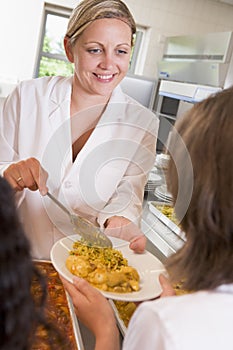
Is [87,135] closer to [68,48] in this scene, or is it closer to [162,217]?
[68,48]

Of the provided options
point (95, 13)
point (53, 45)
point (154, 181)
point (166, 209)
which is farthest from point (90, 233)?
point (53, 45)

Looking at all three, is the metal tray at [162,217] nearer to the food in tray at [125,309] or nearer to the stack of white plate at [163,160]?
the stack of white plate at [163,160]

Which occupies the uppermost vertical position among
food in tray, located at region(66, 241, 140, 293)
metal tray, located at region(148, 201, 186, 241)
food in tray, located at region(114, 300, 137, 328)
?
food in tray, located at region(66, 241, 140, 293)

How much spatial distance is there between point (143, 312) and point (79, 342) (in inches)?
11.6

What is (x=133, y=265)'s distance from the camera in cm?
113

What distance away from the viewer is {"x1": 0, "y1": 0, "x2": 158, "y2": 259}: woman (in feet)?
4.06

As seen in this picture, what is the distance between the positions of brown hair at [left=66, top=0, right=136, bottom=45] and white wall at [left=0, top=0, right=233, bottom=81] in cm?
304

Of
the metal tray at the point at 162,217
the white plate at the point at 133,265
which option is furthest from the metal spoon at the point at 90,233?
the metal tray at the point at 162,217

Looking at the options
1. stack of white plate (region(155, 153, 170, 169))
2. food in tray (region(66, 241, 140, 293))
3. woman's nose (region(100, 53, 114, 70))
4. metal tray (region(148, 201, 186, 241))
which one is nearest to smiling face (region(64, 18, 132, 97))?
woman's nose (region(100, 53, 114, 70))

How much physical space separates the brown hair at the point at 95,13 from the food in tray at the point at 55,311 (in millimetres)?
723

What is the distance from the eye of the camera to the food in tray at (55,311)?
0.82 metres

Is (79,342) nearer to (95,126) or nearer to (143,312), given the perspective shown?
(143,312)

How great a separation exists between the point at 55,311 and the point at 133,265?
275mm

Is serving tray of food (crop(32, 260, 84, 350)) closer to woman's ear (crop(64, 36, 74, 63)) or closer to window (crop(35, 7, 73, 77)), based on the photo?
woman's ear (crop(64, 36, 74, 63))
